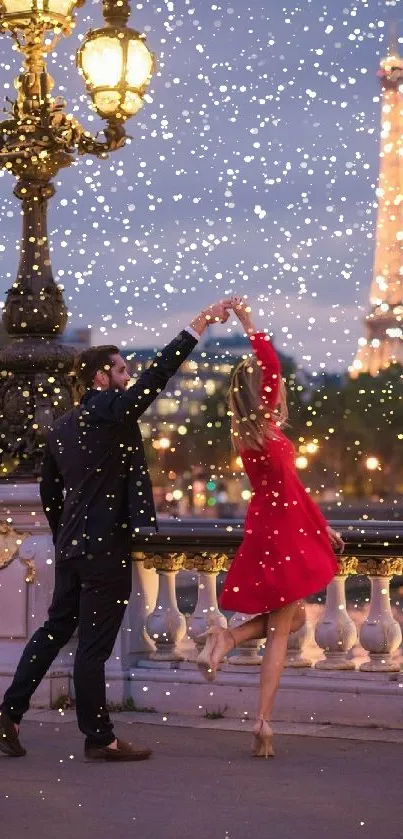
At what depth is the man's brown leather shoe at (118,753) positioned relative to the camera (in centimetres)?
773

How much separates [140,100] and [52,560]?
2779 millimetres

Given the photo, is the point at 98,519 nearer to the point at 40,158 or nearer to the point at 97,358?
the point at 97,358

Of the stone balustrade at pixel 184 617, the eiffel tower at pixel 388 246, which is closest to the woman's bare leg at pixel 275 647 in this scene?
the stone balustrade at pixel 184 617

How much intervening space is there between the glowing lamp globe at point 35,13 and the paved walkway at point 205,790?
3933 mm

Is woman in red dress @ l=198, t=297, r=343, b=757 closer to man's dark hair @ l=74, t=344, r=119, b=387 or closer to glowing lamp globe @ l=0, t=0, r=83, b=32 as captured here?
man's dark hair @ l=74, t=344, r=119, b=387

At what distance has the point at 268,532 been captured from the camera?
789cm

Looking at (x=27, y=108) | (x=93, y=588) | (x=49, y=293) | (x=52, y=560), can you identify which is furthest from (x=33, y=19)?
(x=93, y=588)

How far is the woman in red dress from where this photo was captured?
7832 mm

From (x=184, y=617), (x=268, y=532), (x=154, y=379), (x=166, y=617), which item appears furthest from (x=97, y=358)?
(x=184, y=617)

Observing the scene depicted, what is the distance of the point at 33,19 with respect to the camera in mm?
9867

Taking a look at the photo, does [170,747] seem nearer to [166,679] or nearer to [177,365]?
[166,679]

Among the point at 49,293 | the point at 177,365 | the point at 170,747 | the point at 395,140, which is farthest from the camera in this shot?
the point at 395,140

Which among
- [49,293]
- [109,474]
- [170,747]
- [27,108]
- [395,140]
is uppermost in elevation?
[395,140]

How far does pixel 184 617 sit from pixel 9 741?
6.97 ft
